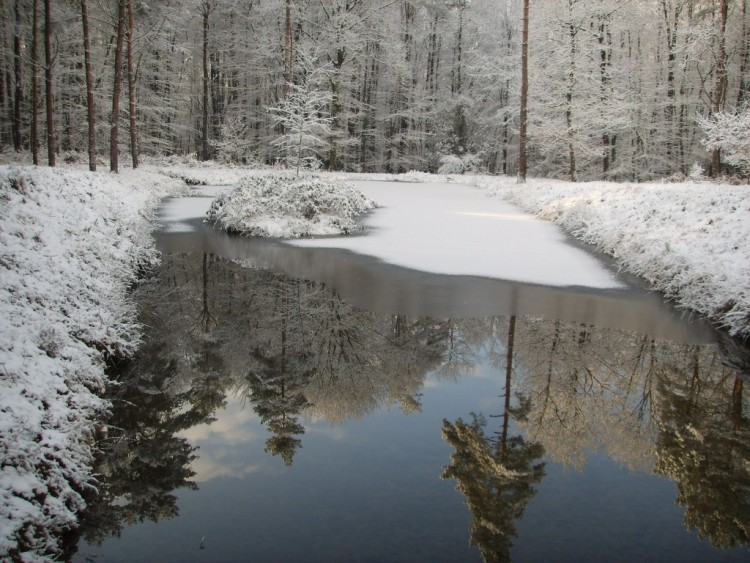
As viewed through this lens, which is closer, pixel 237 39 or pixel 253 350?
pixel 253 350

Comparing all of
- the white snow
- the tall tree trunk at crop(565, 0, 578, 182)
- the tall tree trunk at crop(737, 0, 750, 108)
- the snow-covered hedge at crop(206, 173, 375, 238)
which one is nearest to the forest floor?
the white snow

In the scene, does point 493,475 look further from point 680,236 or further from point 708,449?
point 680,236

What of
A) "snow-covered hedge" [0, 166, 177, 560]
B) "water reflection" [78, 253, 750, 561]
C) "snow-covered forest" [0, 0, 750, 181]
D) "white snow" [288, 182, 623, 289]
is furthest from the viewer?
"snow-covered forest" [0, 0, 750, 181]

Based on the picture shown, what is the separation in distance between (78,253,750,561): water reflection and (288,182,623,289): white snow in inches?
118

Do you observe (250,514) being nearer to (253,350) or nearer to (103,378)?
(103,378)

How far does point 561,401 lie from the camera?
5801 mm

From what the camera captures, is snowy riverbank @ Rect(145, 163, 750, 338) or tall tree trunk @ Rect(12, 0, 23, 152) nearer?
snowy riverbank @ Rect(145, 163, 750, 338)

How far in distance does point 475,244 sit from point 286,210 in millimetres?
5876

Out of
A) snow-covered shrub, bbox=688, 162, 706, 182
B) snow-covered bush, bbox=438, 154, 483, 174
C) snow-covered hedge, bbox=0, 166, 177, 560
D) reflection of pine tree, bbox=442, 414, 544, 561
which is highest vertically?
snow-covered bush, bbox=438, 154, 483, 174

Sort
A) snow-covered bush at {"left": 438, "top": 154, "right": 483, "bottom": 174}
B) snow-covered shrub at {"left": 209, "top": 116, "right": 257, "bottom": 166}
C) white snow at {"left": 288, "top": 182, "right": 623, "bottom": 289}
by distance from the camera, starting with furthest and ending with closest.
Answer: snow-covered bush at {"left": 438, "top": 154, "right": 483, "bottom": 174}
snow-covered shrub at {"left": 209, "top": 116, "right": 257, "bottom": 166}
white snow at {"left": 288, "top": 182, "right": 623, "bottom": 289}

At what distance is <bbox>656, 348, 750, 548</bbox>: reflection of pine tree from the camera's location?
13.2 feet

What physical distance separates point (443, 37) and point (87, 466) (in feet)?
161

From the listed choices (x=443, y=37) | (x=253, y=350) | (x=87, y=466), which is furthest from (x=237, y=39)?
(x=87, y=466)

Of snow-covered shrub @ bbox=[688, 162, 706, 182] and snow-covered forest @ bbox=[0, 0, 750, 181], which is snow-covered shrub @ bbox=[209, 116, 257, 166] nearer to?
snow-covered forest @ bbox=[0, 0, 750, 181]
